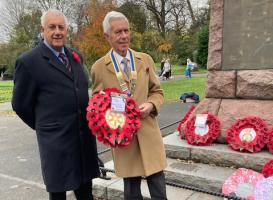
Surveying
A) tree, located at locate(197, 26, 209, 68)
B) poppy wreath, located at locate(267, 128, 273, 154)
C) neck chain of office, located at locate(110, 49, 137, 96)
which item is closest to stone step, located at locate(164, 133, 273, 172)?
poppy wreath, located at locate(267, 128, 273, 154)

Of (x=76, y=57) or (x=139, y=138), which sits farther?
(x=76, y=57)

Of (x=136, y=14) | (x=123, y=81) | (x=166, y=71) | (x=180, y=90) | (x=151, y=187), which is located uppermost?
(x=136, y=14)

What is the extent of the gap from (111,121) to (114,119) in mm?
27

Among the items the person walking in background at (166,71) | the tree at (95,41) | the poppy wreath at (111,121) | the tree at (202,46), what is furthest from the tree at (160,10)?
the poppy wreath at (111,121)

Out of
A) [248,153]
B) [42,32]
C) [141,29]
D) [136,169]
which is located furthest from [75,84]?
[141,29]

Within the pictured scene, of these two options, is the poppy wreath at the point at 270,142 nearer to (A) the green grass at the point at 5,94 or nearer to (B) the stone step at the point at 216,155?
(B) the stone step at the point at 216,155

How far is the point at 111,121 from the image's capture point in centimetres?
242

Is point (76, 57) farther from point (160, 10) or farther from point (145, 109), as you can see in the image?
point (160, 10)

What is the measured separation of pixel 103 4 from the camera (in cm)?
1922

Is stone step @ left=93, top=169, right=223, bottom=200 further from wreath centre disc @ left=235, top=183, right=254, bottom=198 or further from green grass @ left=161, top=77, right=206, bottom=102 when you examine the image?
green grass @ left=161, top=77, right=206, bottom=102

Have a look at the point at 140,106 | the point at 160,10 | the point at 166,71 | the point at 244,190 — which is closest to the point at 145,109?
the point at 140,106

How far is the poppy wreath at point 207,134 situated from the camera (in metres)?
4.21

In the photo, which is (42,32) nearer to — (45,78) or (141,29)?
(45,78)

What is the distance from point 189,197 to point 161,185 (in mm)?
927
